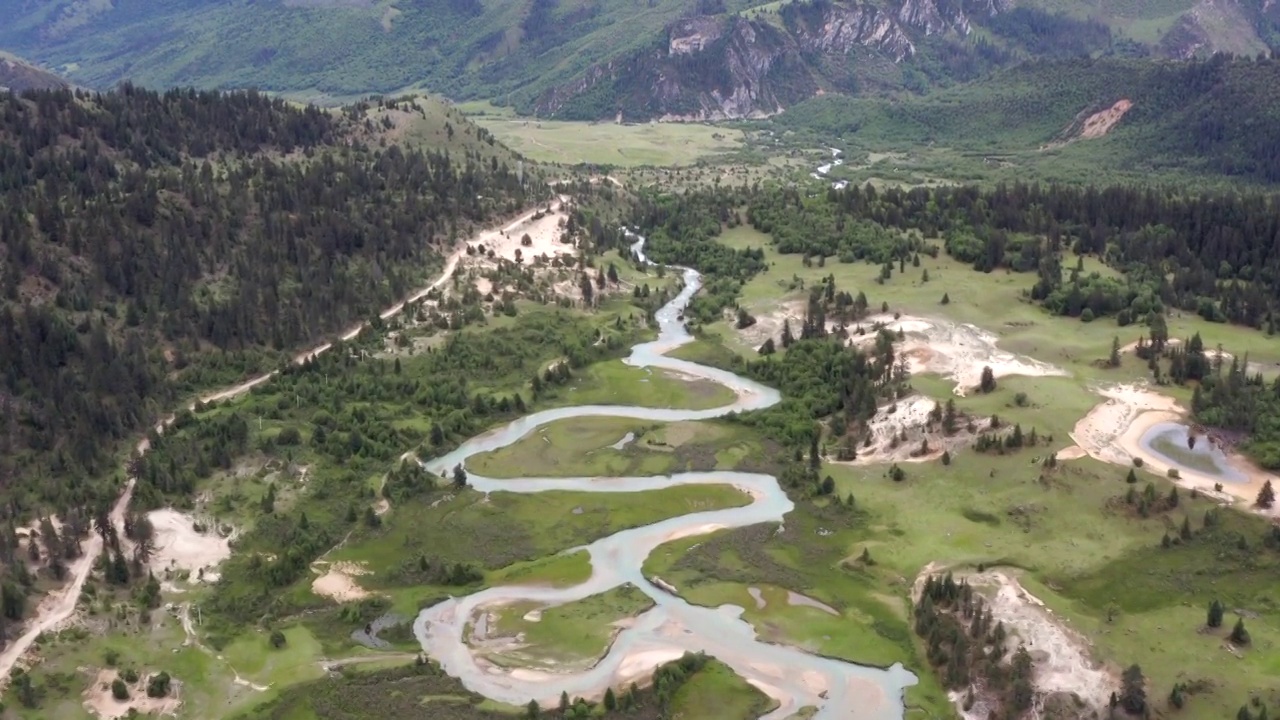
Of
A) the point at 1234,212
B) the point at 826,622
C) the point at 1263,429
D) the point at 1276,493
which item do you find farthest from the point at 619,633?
the point at 1234,212

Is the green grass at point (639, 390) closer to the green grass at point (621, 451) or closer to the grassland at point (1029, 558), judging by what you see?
the green grass at point (621, 451)

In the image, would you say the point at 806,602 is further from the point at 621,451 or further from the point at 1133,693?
the point at 621,451

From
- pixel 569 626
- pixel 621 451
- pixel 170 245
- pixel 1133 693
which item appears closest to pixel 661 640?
pixel 569 626

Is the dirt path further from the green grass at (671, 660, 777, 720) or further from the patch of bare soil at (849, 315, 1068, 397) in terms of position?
the patch of bare soil at (849, 315, 1068, 397)

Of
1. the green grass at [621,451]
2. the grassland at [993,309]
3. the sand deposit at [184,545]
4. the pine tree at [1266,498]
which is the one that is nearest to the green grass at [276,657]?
the sand deposit at [184,545]

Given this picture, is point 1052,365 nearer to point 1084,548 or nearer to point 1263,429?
point 1263,429

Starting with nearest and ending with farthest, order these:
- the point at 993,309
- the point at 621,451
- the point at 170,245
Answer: the point at 621,451, the point at 170,245, the point at 993,309
